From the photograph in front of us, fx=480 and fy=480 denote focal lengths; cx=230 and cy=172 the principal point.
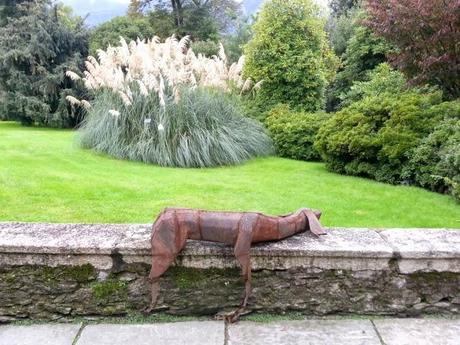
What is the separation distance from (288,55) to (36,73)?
7.09 m

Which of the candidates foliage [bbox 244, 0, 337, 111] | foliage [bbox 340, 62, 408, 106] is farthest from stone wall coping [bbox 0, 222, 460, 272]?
foliage [bbox 244, 0, 337, 111]

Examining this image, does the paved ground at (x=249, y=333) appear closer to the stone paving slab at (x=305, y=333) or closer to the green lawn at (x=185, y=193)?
the stone paving slab at (x=305, y=333)

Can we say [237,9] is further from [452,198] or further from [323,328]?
[323,328]

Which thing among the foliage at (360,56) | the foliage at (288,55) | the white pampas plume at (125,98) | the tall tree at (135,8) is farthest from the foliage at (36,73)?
the tall tree at (135,8)

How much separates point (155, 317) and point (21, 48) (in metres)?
12.2

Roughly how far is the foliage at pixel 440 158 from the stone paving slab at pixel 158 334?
339 centimetres

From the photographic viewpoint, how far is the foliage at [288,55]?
988 centimetres

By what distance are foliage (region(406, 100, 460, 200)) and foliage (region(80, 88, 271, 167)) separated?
2414 mm

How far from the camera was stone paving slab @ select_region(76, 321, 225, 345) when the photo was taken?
2.16 metres

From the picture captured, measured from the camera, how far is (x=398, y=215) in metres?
4.16

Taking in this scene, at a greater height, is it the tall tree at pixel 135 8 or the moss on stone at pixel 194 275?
the tall tree at pixel 135 8

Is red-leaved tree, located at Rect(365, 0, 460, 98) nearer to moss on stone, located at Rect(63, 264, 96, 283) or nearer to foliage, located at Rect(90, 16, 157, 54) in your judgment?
moss on stone, located at Rect(63, 264, 96, 283)

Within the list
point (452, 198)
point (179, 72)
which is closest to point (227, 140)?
point (179, 72)

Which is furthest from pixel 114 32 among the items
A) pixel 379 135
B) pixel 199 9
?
pixel 379 135
